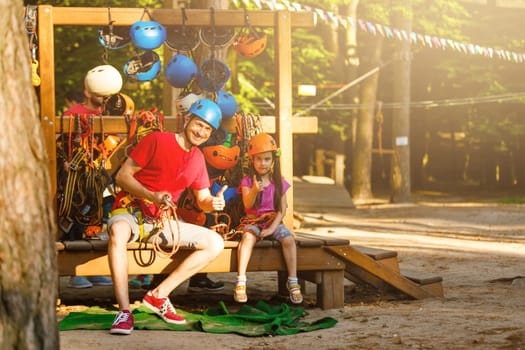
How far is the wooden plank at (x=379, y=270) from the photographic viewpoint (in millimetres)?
8094

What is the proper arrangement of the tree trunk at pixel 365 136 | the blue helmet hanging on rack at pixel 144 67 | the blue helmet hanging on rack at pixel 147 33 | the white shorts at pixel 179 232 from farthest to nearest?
the tree trunk at pixel 365 136 < the blue helmet hanging on rack at pixel 144 67 < the blue helmet hanging on rack at pixel 147 33 < the white shorts at pixel 179 232

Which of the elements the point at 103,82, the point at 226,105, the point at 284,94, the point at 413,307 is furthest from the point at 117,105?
the point at 413,307

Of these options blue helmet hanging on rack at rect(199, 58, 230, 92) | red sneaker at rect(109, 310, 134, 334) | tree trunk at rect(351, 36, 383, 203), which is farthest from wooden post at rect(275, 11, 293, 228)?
tree trunk at rect(351, 36, 383, 203)

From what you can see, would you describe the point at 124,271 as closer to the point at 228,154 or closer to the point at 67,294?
the point at 228,154

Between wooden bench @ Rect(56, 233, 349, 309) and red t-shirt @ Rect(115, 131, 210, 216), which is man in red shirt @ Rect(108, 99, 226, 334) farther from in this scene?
wooden bench @ Rect(56, 233, 349, 309)

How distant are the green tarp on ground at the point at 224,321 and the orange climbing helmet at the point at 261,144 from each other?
119 centimetres

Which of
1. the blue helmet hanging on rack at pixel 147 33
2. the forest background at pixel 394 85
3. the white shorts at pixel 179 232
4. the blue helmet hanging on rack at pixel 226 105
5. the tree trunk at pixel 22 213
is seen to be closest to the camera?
the tree trunk at pixel 22 213

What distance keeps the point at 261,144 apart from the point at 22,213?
159 inches

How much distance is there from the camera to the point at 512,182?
119ft

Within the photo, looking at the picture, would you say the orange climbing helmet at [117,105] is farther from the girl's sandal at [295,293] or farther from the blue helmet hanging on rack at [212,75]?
the girl's sandal at [295,293]

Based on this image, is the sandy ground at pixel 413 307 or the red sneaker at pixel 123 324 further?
the red sneaker at pixel 123 324

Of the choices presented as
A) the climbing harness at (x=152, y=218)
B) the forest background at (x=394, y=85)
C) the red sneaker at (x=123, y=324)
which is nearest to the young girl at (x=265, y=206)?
the climbing harness at (x=152, y=218)

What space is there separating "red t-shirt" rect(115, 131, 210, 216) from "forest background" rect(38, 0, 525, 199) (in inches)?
400

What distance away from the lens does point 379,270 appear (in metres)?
8.32
